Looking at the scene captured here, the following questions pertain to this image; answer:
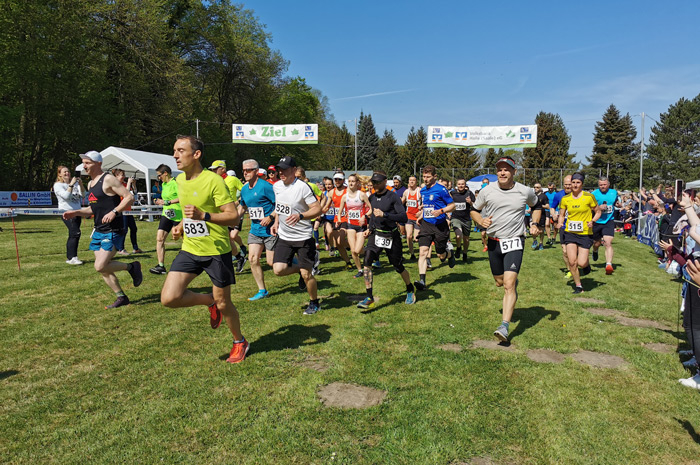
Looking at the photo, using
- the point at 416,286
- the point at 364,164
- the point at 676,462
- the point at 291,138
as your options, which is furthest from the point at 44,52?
the point at 364,164

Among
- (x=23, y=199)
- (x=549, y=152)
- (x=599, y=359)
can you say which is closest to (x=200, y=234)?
(x=599, y=359)

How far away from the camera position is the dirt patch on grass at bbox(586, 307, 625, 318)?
654cm

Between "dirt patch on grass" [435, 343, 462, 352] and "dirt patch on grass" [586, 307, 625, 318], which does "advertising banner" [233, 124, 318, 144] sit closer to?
"dirt patch on grass" [586, 307, 625, 318]

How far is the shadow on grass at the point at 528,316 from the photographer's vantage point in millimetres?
5723

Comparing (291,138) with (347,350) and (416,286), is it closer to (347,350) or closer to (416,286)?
(416,286)

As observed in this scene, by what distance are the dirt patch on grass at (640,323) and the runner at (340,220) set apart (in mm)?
5465

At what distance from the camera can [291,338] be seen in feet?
17.2

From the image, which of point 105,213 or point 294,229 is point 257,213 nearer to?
point 294,229

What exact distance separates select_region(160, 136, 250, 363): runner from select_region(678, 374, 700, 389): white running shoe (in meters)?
4.50

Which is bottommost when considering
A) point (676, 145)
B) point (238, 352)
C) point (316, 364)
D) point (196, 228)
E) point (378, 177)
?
point (316, 364)

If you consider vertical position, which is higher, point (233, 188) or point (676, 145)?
point (676, 145)

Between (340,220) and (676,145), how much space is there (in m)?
72.7

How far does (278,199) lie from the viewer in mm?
6184

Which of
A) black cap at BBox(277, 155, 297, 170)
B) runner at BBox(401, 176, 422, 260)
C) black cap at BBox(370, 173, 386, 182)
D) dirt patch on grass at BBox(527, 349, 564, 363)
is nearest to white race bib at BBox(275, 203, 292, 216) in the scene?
black cap at BBox(277, 155, 297, 170)
